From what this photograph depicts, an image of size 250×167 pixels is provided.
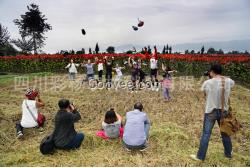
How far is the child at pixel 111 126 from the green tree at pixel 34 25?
37.2 metres

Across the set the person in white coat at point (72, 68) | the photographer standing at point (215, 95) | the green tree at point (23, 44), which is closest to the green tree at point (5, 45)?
the green tree at point (23, 44)

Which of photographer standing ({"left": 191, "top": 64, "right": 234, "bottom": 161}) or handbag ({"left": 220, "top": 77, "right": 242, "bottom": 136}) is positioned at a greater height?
photographer standing ({"left": 191, "top": 64, "right": 234, "bottom": 161})

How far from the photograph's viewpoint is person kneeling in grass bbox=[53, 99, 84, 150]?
27.8 ft

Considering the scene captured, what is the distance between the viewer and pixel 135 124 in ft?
28.1

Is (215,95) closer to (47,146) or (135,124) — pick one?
(135,124)

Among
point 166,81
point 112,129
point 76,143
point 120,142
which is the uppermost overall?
point 166,81

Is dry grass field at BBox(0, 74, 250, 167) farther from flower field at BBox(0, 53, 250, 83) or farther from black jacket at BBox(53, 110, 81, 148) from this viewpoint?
flower field at BBox(0, 53, 250, 83)

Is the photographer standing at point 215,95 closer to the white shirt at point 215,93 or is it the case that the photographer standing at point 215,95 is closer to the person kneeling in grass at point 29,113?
the white shirt at point 215,93

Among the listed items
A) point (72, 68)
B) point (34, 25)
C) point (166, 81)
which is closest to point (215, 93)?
point (166, 81)

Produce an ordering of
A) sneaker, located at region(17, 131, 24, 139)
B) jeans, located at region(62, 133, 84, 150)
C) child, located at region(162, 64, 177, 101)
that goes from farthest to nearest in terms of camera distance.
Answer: child, located at region(162, 64, 177, 101) → sneaker, located at region(17, 131, 24, 139) → jeans, located at region(62, 133, 84, 150)

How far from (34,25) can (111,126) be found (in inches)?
1485

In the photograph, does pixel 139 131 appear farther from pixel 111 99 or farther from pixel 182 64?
pixel 182 64

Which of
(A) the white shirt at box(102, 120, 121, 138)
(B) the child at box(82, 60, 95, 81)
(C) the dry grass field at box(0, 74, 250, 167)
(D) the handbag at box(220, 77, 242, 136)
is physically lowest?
(C) the dry grass field at box(0, 74, 250, 167)

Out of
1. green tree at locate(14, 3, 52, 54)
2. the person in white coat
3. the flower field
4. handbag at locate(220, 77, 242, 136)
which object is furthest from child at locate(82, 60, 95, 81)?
green tree at locate(14, 3, 52, 54)
